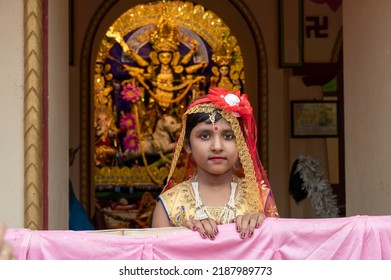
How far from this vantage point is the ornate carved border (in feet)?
13.0

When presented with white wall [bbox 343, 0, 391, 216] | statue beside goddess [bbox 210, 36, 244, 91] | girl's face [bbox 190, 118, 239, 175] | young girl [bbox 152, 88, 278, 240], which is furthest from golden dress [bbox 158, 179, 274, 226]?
statue beside goddess [bbox 210, 36, 244, 91]

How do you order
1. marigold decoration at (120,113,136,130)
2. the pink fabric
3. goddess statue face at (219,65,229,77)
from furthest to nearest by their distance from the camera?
marigold decoration at (120,113,136,130)
goddess statue face at (219,65,229,77)
the pink fabric

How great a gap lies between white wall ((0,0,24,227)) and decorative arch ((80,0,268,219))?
4.78 metres

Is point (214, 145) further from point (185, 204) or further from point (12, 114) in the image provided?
point (12, 114)

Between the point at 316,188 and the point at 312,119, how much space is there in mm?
2124

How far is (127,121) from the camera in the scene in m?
11.0

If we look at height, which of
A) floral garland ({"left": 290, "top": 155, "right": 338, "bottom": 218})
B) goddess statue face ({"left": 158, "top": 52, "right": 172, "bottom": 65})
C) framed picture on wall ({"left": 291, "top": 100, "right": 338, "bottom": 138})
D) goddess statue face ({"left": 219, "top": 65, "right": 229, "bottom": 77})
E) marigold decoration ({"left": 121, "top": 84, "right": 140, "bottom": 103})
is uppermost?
goddess statue face ({"left": 158, "top": 52, "right": 172, "bottom": 65})

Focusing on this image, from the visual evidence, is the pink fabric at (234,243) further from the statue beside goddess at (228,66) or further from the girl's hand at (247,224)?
the statue beside goddess at (228,66)

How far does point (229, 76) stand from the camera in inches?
416

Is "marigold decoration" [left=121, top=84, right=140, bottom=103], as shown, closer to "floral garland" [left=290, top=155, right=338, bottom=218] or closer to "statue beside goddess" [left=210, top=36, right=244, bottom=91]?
"statue beside goddess" [left=210, top=36, right=244, bottom=91]

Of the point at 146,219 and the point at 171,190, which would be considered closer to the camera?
the point at 171,190

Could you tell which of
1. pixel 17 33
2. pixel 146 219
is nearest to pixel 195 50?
pixel 146 219

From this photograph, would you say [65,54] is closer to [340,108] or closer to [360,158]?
[360,158]
